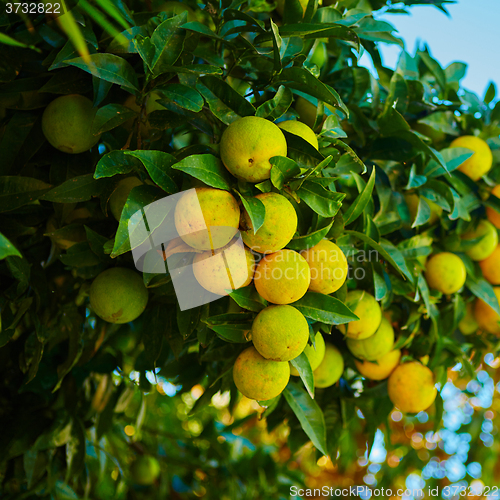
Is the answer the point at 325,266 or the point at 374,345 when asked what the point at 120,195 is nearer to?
the point at 325,266

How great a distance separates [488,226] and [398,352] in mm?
461

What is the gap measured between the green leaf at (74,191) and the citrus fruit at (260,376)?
403 mm

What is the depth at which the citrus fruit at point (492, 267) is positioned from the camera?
132 cm

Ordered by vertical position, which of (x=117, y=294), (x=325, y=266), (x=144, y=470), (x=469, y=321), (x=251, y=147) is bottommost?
(x=144, y=470)

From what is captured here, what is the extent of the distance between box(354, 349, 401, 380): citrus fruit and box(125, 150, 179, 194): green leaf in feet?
2.44

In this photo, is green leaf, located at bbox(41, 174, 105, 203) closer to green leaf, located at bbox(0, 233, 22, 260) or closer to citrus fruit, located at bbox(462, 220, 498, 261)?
green leaf, located at bbox(0, 233, 22, 260)

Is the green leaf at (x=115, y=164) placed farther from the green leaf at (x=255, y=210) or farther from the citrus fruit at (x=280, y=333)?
the citrus fruit at (x=280, y=333)

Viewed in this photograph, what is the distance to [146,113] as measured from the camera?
3.08ft

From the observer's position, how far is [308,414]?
0.97 metres

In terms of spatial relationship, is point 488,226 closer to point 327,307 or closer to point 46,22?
point 327,307

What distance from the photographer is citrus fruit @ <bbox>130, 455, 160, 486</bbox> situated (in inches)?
71.5

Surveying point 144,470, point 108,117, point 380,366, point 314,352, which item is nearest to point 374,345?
point 380,366

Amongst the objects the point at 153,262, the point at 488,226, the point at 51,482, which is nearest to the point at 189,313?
the point at 153,262

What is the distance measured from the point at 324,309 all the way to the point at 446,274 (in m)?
0.52
